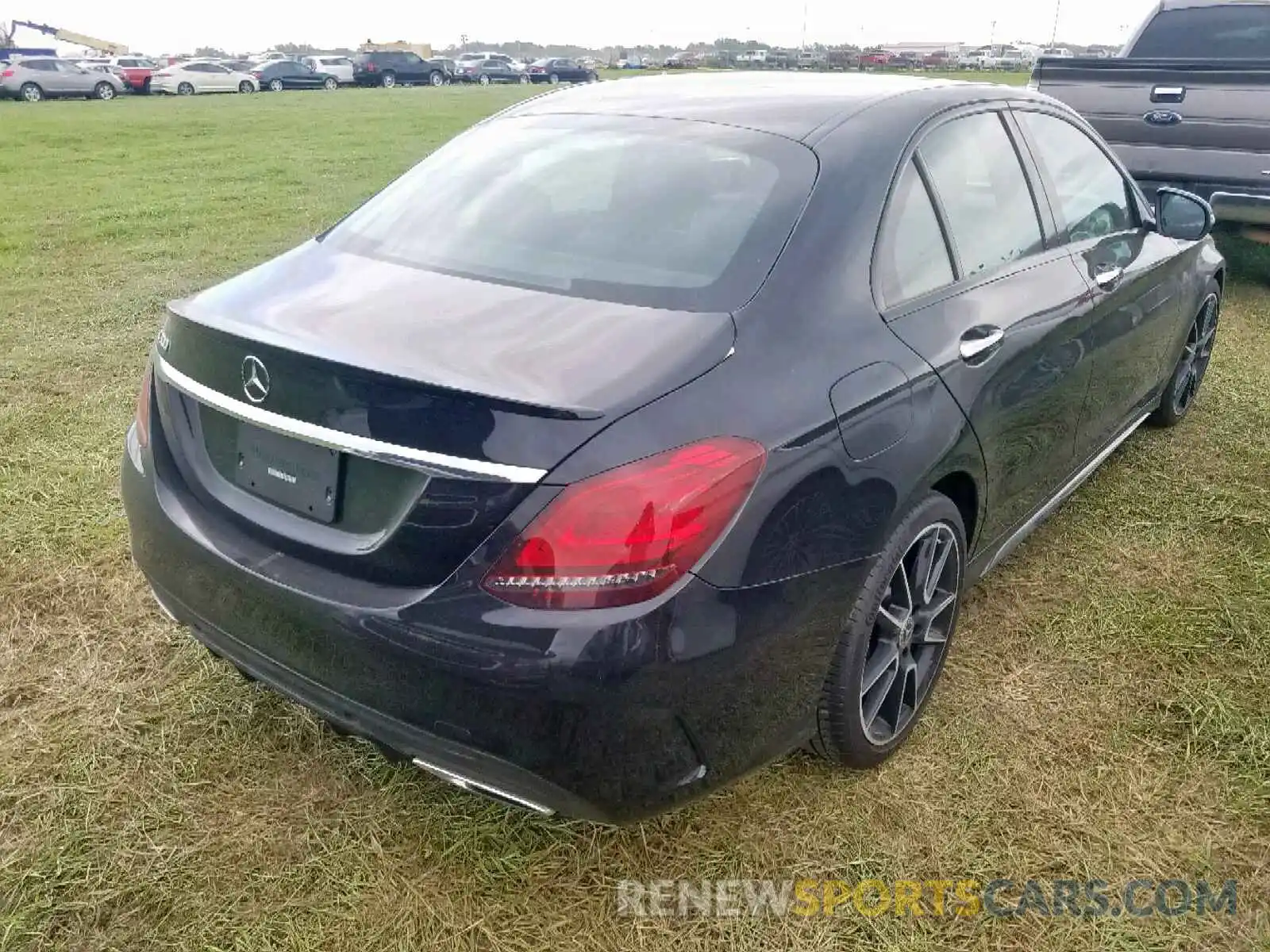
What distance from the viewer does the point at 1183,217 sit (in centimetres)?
398

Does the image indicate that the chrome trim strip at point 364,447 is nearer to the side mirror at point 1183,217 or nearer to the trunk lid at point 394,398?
the trunk lid at point 394,398

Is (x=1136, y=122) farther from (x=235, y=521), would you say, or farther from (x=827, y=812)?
(x=235, y=521)

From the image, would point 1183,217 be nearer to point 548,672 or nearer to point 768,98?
point 768,98

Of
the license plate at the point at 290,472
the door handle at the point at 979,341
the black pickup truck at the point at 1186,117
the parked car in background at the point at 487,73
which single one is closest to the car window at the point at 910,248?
the door handle at the point at 979,341

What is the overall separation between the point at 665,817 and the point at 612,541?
99cm

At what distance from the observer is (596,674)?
1811mm

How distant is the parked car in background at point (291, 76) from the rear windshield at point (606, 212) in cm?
4046

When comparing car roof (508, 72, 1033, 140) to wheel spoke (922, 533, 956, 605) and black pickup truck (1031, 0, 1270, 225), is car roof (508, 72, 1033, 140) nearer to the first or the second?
wheel spoke (922, 533, 956, 605)

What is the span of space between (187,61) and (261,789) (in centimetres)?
4340

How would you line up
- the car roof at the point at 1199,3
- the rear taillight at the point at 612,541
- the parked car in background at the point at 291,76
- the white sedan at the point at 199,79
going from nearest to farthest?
the rear taillight at the point at 612,541 < the car roof at the point at 1199,3 < the white sedan at the point at 199,79 < the parked car in background at the point at 291,76

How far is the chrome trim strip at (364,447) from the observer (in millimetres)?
1793

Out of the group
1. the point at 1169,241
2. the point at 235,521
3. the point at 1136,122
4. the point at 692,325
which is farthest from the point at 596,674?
the point at 1136,122

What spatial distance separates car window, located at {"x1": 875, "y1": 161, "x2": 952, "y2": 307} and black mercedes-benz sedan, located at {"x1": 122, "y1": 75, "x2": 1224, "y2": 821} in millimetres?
12

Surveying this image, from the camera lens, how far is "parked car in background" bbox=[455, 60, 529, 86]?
146ft
